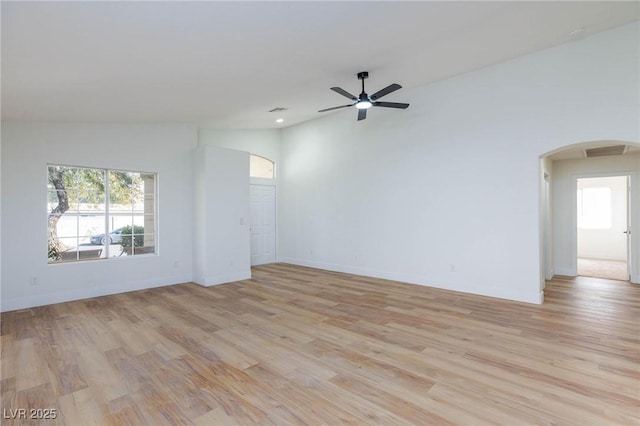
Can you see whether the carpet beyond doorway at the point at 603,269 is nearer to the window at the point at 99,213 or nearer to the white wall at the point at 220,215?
the white wall at the point at 220,215

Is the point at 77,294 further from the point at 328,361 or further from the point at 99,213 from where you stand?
the point at 328,361

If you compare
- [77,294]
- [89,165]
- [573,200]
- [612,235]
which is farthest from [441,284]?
[612,235]

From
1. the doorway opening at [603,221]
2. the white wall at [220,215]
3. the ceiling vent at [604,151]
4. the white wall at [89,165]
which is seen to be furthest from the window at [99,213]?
the doorway opening at [603,221]

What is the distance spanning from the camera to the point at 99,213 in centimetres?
527

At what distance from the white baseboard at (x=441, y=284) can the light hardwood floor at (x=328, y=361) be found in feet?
0.72

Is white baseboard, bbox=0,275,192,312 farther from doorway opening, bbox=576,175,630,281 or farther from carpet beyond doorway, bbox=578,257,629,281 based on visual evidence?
doorway opening, bbox=576,175,630,281

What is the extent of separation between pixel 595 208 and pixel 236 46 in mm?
11062

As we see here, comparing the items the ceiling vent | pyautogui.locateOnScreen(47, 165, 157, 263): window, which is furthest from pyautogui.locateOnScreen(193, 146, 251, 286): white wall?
the ceiling vent

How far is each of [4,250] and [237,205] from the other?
11.3 ft

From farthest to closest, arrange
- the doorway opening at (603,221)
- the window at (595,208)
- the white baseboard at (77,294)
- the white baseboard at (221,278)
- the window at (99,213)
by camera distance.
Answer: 1. the window at (595,208)
2. the doorway opening at (603,221)
3. the white baseboard at (221,278)
4. the window at (99,213)
5. the white baseboard at (77,294)

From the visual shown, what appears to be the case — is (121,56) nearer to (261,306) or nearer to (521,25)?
(261,306)

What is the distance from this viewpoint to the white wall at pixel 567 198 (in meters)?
6.18

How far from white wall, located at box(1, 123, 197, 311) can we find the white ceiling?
372 millimetres

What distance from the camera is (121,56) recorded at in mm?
2883
